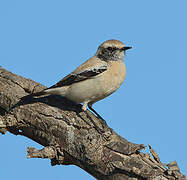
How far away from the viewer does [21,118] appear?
7.18 m

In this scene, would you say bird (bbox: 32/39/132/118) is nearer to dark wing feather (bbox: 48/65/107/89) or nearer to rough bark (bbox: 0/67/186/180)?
dark wing feather (bbox: 48/65/107/89)

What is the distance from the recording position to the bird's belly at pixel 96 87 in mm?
7758

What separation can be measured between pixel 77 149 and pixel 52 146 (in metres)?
0.50

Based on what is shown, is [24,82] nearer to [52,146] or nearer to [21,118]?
[21,118]

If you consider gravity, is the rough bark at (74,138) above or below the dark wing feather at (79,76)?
below

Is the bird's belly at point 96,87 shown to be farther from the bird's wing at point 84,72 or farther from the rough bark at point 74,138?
the rough bark at point 74,138

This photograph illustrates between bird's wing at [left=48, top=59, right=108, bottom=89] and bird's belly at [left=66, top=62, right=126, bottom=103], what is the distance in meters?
0.11

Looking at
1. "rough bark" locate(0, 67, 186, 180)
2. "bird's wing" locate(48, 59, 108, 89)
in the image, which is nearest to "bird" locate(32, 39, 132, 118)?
"bird's wing" locate(48, 59, 108, 89)

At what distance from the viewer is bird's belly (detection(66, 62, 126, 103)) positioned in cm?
776

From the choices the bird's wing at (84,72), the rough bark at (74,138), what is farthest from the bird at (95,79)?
the rough bark at (74,138)

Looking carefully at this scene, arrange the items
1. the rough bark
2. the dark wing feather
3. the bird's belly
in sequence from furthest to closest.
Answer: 1. the dark wing feather
2. the bird's belly
3. the rough bark

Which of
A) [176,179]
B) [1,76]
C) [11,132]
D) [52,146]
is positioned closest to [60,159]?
[52,146]

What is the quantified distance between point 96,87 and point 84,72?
19.7 inches

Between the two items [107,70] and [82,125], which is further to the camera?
[107,70]
